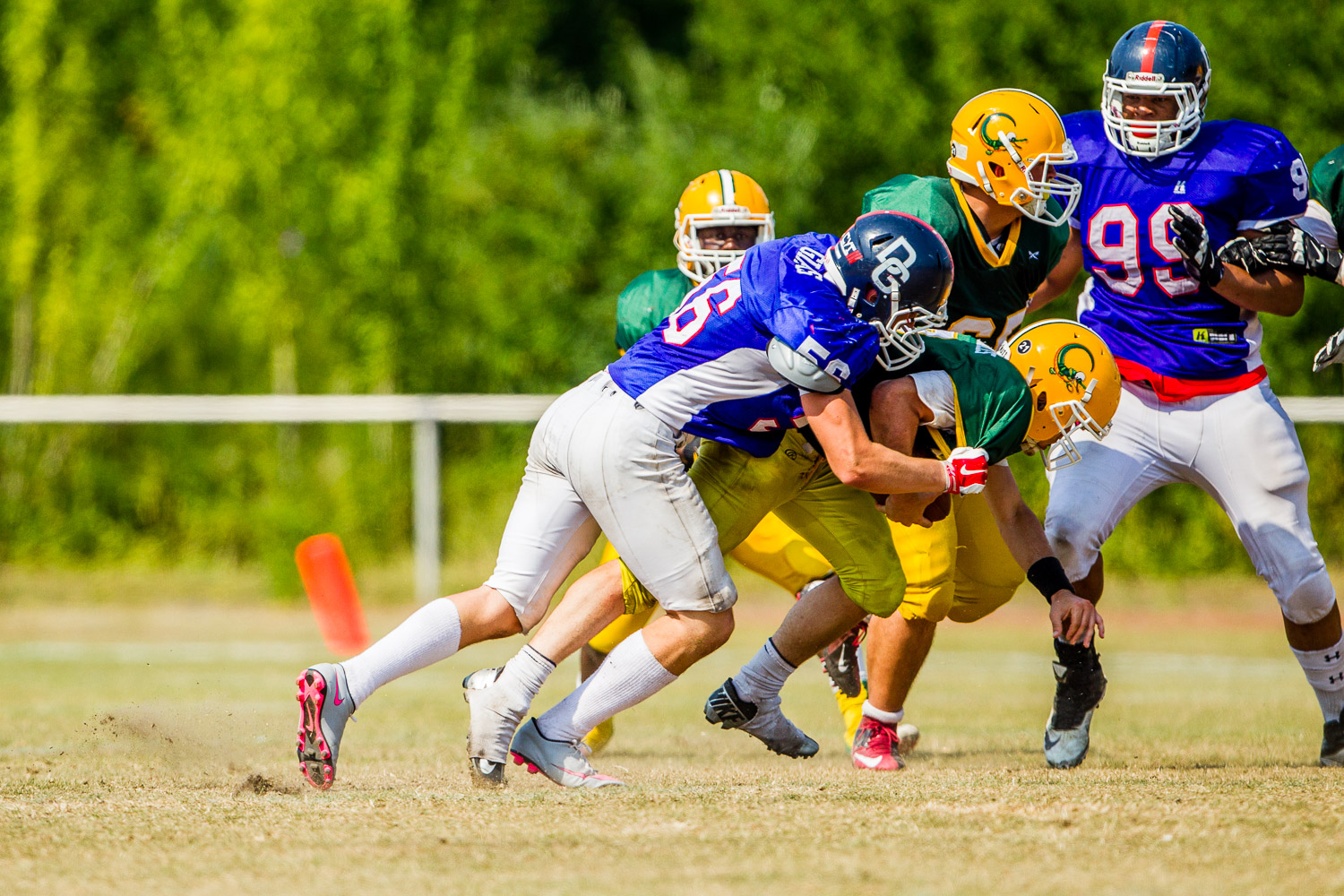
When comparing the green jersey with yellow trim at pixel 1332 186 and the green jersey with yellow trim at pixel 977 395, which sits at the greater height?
the green jersey with yellow trim at pixel 1332 186

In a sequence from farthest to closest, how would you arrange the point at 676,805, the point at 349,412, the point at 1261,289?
the point at 349,412 < the point at 1261,289 < the point at 676,805

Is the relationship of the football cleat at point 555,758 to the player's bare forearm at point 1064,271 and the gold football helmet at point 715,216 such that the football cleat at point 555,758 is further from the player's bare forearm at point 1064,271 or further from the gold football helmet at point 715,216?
the player's bare forearm at point 1064,271

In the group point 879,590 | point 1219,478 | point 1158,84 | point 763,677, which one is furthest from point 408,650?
point 1158,84

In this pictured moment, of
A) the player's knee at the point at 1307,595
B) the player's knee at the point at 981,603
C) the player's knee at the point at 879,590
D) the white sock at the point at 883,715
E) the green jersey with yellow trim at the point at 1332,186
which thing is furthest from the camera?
the green jersey with yellow trim at the point at 1332,186

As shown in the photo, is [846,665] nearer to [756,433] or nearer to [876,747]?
[876,747]

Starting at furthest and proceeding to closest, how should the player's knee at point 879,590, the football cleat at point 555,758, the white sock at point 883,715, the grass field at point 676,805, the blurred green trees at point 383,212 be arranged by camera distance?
1. the blurred green trees at point 383,212
2. the white sock at point 883,715
3. the player's knee at point 879,590
4. the football cleat at point 555,758
5. the grass field at point 676,805

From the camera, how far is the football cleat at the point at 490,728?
4141 millimetres

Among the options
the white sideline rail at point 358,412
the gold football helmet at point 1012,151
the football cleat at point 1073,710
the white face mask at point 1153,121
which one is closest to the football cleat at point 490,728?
the football cleat at point 1073,710

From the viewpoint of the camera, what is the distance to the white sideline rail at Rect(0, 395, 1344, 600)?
38.9ft

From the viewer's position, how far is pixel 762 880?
2.87 m

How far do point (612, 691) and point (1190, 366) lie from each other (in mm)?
2254

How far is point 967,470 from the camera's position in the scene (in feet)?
13.2

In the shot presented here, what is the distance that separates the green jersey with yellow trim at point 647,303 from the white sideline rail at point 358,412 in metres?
6.68

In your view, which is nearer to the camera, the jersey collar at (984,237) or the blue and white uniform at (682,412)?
the blue and white uniform at (682,412)
